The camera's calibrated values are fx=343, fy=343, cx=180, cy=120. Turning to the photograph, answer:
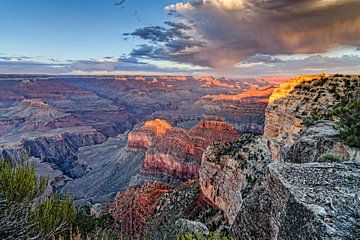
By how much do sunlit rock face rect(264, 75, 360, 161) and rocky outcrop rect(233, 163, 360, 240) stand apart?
1350 cm

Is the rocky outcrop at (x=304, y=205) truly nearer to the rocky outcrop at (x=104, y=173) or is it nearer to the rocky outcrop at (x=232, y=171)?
the rocky outcrop at (x=232, y=171)

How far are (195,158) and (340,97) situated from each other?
43718 millimetres

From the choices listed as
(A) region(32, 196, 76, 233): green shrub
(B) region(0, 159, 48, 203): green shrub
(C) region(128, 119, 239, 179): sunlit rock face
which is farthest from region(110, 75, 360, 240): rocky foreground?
(C) region(128, 119, 239, 179): sunlit rock face

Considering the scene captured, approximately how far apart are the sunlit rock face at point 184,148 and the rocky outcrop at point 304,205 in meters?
51.0

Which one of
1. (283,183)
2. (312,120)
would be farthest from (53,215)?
(312,120)

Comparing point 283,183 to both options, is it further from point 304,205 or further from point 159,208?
point 159,208

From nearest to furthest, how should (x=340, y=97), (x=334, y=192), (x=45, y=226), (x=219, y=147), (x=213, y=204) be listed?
(x=334, y=192) < (x=45, y=226) < (x=340, y=97) < (x=213, y=204) < (x=219, y=147)

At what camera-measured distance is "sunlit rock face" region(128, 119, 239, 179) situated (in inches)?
2569

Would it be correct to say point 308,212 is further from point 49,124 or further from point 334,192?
point 49,124

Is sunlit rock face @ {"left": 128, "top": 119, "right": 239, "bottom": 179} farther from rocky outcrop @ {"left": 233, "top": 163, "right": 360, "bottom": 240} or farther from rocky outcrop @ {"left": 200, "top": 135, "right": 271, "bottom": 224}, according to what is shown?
rocky outcrop @ {"left": 233, "top": 163, "right": 360, "bottom": 240}

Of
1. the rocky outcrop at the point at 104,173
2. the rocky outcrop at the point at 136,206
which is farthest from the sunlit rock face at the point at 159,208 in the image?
the rocky outcrop at the point at 104,173

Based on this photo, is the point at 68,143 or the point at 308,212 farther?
the point at 68,143

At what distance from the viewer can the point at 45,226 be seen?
12.9 m

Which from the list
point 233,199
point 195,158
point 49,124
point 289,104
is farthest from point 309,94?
point 49,124
